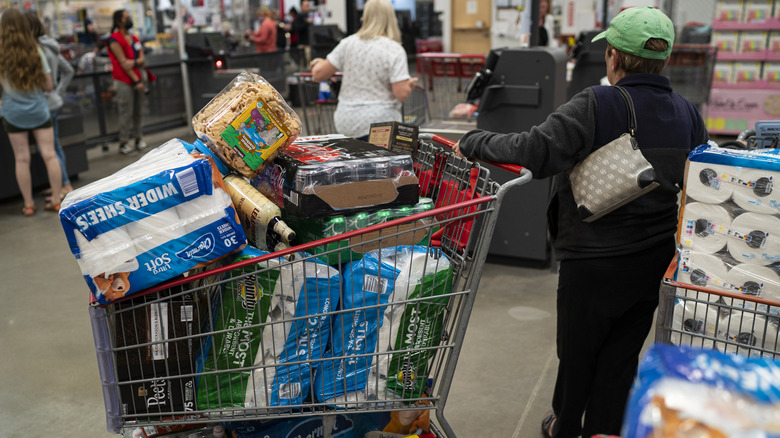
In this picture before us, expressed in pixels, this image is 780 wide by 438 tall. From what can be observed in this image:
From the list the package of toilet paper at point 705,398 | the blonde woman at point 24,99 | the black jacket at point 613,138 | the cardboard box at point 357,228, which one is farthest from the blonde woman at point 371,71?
the package of toilet paper at point 705,398

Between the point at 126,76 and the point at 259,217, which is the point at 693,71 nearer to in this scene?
the point at 126,76

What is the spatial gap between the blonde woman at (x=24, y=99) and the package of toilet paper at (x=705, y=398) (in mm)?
6056

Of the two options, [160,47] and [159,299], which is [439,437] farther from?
[160,47]

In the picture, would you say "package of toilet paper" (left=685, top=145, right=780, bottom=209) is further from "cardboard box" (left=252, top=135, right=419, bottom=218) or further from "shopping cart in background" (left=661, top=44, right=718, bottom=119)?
"shopping cart in background" (left=661, top=44, right=718, bottom=119)

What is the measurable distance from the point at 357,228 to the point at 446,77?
3.67 m

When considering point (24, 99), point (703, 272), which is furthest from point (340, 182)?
point (24, 99)

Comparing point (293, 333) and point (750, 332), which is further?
point (293, 333)

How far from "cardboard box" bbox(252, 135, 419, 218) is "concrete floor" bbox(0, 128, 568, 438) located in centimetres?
133

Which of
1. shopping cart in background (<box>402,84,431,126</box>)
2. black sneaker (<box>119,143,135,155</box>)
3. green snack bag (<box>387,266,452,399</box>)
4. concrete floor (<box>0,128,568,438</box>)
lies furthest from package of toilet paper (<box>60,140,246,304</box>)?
black sneaker (<box>119,143,135,155</box>)

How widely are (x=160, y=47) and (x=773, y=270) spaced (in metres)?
11.2

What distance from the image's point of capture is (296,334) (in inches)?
77.7

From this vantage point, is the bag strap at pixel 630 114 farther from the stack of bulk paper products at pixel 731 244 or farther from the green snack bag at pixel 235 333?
the green snack bag at pixel 235 333

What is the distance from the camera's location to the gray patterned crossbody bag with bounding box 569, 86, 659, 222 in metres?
2.09

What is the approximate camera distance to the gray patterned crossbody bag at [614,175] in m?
2.09
